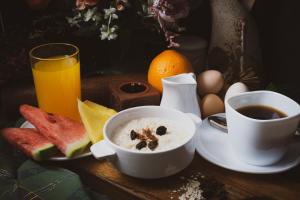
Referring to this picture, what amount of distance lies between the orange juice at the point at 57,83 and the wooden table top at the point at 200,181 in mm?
204

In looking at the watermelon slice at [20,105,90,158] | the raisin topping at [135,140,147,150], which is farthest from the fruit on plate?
the raisin topping at [135,140,147,150]

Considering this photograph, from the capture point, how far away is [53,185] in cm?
97

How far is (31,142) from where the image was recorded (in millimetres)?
1043

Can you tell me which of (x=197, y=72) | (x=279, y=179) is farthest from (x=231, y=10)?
(x=279, y=179)

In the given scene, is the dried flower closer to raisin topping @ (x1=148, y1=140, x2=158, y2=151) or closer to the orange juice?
the orange juice

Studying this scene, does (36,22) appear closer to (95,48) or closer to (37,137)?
(95,48)

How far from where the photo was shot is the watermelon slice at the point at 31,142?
3.30ft

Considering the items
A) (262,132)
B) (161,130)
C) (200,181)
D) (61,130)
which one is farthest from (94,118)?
(262,132)

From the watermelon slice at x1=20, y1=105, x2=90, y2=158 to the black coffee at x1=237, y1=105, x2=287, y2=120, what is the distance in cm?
38

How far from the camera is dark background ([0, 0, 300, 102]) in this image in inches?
50.1

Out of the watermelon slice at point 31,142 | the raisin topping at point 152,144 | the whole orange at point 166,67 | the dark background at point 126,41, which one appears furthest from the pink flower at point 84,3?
the raisin topping at point 152,144

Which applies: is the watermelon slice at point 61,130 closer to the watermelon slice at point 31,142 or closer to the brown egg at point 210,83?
the watermelon slice at point 31,142

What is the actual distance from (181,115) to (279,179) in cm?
26

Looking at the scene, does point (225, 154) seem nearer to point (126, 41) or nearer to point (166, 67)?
point (166, 67)
